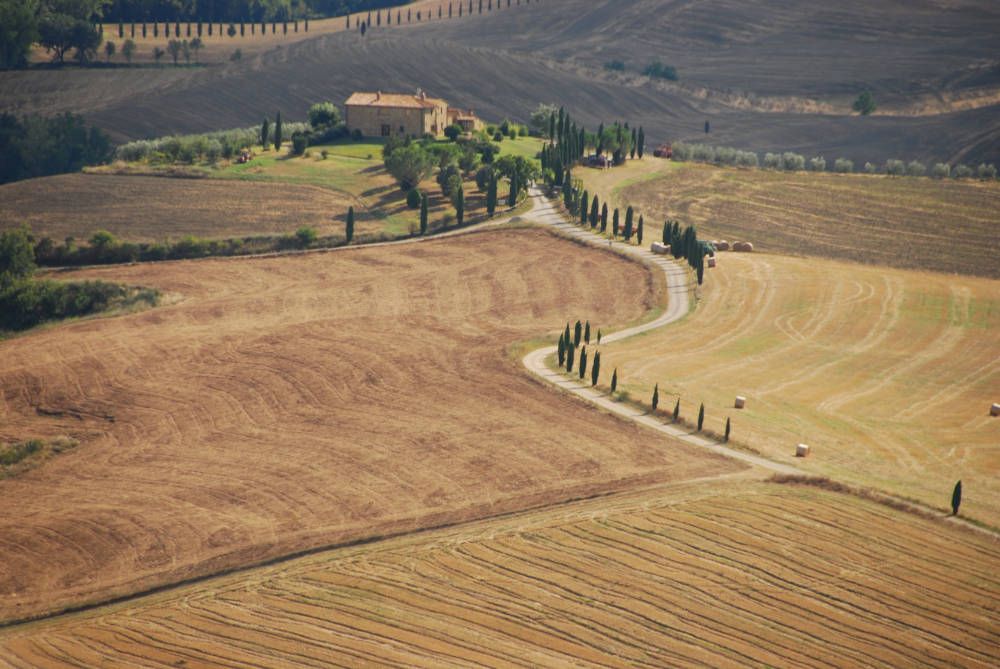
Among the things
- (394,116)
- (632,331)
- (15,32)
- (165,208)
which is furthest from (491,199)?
(15,32)

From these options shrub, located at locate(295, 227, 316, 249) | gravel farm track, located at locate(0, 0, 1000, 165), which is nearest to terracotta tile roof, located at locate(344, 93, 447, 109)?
Result: gravel farm track, located at locate(0, 0, 1000, 165)

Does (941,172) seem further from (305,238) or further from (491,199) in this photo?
(305,238)

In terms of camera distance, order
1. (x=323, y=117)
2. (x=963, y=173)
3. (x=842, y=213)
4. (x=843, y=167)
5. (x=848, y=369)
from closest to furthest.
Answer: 1. (x=848, y=369)
2. (x=842, y=213)
3. (x=963, y=173)
4. (x=323, y=117)
5. (x=843, y=167)

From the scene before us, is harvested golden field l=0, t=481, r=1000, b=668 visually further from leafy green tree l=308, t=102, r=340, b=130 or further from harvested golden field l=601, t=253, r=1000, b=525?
leafy green tree l=308, t=102, r=340, b=130

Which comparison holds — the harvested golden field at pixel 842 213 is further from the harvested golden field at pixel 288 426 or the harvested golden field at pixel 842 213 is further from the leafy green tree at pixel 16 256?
the leafy green tree at pixel 16 256

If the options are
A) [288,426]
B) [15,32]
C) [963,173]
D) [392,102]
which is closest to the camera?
[288,426]

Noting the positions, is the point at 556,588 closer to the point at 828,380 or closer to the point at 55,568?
the point at 55,568
